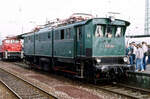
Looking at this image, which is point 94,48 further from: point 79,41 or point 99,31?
point 79,41

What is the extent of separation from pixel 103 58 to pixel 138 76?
2066mm

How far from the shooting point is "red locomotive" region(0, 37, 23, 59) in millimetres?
28109

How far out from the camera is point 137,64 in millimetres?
12578

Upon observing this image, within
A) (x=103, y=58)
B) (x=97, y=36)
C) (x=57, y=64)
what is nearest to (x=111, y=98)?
(x=103, y=58)

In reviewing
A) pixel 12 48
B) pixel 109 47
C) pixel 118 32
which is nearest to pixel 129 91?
pixel 109 47

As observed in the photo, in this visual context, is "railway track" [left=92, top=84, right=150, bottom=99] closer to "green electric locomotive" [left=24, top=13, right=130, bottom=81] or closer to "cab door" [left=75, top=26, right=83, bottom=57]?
"green electric locomotive" [left=24, top=13, right=130, bottom=81]

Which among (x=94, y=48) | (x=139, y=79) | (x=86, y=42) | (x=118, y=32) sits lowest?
(x=139, y=79)

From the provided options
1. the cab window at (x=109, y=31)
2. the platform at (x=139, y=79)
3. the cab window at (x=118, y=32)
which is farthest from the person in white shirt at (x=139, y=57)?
the cab window at (x=109, y=31)

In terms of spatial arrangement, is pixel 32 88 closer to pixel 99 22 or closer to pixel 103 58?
pixel 103 58

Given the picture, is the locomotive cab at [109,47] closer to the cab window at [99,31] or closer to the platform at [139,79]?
the cab window at [99,31]

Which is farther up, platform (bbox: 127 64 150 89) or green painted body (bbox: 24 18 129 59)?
green painted body (bbox: 24 18 129 59)

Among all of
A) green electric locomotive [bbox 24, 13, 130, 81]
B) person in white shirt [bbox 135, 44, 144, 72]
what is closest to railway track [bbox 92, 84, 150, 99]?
green electric locomotive [bbox 24, 13, 130, 81]

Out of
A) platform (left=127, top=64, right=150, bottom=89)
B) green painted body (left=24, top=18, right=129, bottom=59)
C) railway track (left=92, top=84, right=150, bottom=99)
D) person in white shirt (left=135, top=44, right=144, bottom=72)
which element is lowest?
railway track (left=92, top=84, right=150, bottom=99)

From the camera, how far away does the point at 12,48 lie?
28.4 meters
